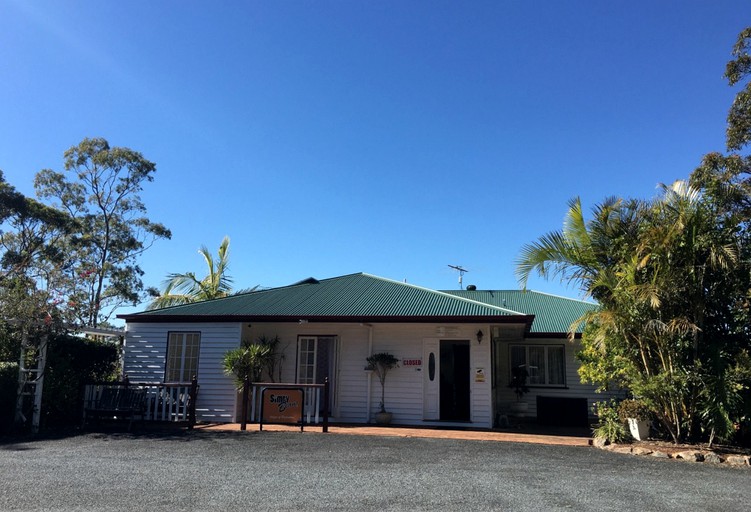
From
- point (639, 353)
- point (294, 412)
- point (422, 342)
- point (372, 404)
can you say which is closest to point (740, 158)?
point (639, 353)

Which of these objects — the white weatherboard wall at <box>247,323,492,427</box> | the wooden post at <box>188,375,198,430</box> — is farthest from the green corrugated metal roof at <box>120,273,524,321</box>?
the wooden post at <box>188,375,198,430</box>

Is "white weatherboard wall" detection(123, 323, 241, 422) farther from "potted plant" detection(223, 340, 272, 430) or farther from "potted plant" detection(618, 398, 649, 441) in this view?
"potted plant" detection(618, 398, 649, 441)

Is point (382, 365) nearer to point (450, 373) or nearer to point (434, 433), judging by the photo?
point (450, 373)

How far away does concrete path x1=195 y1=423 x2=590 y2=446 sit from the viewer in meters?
10.5

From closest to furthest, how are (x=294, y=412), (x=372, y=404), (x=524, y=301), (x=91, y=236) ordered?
(x=294, y=412) < (x=372, y=404) < (x=524, y=301) < (x=91, y=236)

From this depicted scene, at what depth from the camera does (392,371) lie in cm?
1294

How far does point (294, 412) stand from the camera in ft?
38.5

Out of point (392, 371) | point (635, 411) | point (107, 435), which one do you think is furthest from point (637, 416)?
point (107, 435)

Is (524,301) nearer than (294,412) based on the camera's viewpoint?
No

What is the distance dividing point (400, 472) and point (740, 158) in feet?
33.8

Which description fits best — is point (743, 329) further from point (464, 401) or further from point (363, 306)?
point (363, 306)

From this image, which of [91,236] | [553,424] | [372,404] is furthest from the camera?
[91,236]

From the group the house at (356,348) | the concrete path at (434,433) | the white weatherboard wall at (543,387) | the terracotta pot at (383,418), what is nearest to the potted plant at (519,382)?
the white weatherboard wall at (543,387)

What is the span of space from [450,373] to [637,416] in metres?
4.50
